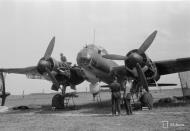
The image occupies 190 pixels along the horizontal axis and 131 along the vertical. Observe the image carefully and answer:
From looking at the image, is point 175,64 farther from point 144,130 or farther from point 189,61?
point 144,130

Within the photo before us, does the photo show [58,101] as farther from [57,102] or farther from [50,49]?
[50,49]

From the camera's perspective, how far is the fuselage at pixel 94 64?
1573 cm

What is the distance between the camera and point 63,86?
18.6 metres

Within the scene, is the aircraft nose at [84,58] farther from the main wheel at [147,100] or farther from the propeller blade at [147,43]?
the main wheel at [147,100]

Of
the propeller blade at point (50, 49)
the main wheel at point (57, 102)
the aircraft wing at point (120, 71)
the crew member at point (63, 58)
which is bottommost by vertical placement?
the main wheel at point (57, 102)

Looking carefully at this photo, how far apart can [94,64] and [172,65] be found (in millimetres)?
4912

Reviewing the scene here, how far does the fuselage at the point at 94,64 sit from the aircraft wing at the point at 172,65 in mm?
3254

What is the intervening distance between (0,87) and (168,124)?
14.1 meters

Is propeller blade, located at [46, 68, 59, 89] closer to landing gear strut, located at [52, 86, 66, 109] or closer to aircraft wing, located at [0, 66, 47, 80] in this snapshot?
landing gear strut, located at [52, 86, 66, 109]

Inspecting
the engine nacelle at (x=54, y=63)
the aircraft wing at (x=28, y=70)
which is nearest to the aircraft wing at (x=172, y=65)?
the engine nacelle at (x=54, y=63)

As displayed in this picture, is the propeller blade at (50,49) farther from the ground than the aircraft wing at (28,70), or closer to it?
farther from the ground

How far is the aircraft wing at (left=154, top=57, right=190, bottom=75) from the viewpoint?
15.7m

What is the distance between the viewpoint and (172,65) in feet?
54.1

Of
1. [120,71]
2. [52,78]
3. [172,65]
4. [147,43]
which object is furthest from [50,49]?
[172,65]
